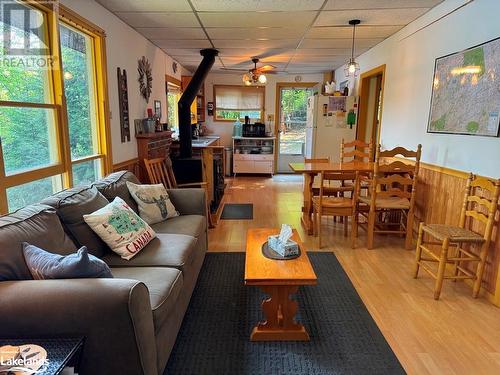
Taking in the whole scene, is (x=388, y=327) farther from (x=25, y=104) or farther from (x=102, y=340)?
(x=25, y=104)

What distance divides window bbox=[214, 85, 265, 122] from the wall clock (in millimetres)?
3285

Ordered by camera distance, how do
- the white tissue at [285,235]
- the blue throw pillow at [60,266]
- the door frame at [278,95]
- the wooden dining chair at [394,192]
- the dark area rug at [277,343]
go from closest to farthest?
the blue throw pillow at [60,266] → the dark area rug at [277,343] → the white tissue at [285,235] → the wooden dining chair at [394,192] → the door frame at [278,95]

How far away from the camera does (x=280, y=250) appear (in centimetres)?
207

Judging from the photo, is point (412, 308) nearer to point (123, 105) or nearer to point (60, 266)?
point (60, 266)

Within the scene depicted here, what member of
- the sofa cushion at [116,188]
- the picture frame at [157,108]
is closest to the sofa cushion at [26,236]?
the sofa cushion at [116,188]

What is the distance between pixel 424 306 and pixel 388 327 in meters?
0.44

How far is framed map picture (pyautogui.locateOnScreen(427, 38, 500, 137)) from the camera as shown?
2.36 m

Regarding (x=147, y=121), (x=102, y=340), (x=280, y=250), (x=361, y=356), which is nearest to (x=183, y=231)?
(x=280, y=250)

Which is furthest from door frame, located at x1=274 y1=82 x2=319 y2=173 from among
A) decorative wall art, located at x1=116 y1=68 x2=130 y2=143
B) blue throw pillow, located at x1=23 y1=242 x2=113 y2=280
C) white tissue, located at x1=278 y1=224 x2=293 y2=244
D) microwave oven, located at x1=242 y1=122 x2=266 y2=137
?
blue throw pillow, located at x1=23 y1=242 x2=113 y2=280

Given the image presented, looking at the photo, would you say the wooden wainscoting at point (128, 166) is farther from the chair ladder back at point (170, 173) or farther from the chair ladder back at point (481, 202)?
the chair ladder back at point (481, 202)

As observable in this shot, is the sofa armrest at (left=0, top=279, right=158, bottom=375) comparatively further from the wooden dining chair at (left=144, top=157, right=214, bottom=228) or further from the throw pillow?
the wooden dining chair at (left=144, top=157, right=214, bottom=228)

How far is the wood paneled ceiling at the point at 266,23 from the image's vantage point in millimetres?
2947

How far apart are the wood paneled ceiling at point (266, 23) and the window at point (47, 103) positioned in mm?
612

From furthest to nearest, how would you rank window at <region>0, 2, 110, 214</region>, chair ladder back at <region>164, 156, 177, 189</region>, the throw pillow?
chair ladder back at <region>164, 156, 177, 189</region>
the throw pillow
window at <region>0, 2, 110, 214</region>
